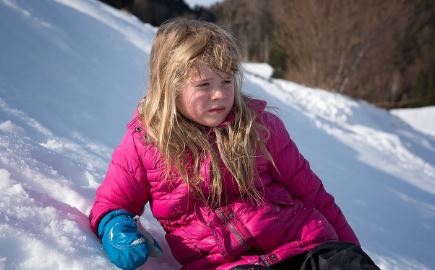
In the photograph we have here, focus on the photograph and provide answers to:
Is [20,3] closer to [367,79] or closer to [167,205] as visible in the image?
[167,205]

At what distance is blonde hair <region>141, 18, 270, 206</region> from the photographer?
1.53m

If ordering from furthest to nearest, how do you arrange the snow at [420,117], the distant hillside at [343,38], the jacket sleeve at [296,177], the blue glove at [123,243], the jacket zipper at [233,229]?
the snow at [420,117]
the distant hillside at [343,38]
the jacket sleeve at [296,177]
the jacket zipper at [233,229]
the blue glove at [123,243]

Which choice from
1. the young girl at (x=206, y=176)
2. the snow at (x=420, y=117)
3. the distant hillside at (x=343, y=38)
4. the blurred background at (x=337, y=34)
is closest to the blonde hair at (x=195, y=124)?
the young girl at (x=206, y=176)

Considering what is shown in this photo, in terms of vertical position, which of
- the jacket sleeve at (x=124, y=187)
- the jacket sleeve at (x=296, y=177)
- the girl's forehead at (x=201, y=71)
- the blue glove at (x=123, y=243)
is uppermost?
the girl's forehead at (x=201, y=71)

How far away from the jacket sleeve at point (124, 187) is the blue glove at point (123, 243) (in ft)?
0.24

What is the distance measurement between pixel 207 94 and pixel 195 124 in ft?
0.39

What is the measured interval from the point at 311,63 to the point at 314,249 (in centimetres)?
1355

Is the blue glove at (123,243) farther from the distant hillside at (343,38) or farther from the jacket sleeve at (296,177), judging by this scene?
the distant hillside at (343,38)

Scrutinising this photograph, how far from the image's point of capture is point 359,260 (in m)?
1.39

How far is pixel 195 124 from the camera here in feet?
5.29

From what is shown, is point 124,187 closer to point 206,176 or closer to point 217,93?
point 206,176

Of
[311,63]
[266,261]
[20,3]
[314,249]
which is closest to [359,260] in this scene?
[314,249]

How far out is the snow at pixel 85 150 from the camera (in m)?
1.38

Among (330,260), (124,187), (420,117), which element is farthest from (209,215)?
(420,117)
